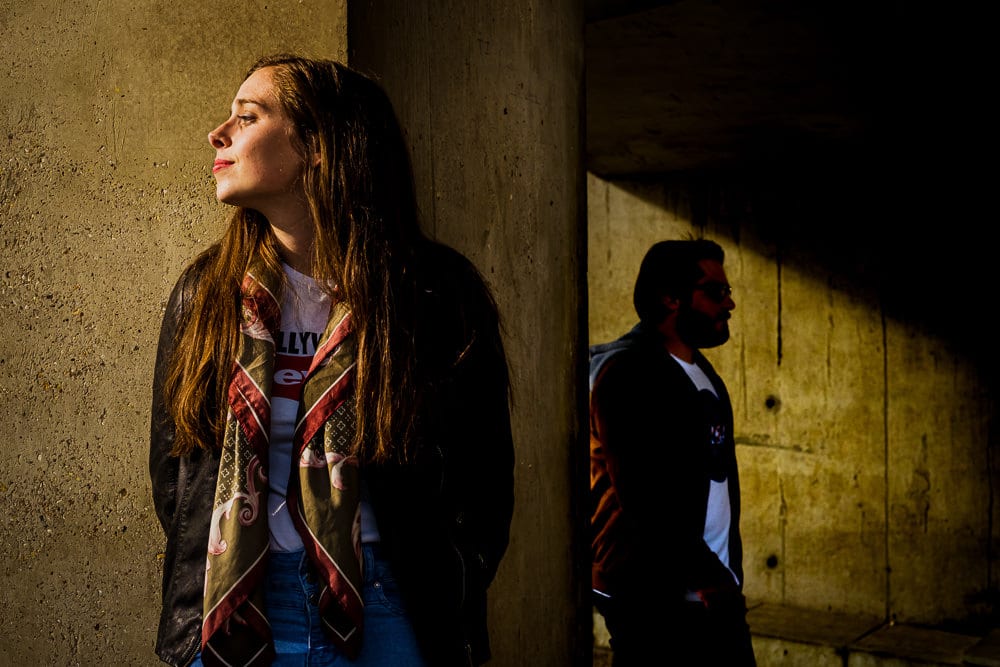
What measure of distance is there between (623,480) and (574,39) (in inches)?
59.4

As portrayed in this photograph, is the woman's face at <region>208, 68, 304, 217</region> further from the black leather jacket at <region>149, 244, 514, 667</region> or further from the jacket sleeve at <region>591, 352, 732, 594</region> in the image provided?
the jacket sleeve at <region>591, 352, 732, 594</region>

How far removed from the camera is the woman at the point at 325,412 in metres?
1.87

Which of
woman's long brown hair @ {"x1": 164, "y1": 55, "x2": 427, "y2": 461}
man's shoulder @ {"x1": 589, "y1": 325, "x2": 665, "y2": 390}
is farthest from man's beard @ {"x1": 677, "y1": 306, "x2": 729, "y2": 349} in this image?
woman's long brown hair @ {"x1": 164, "y1": 55, "x2": 427, "y2": 461}

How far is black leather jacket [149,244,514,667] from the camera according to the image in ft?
6.35

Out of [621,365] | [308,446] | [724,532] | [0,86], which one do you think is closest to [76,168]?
[0,86]

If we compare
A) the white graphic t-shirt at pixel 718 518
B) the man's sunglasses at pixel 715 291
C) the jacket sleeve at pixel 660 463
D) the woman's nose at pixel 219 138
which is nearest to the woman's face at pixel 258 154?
the woman's nose at pixel 219 138

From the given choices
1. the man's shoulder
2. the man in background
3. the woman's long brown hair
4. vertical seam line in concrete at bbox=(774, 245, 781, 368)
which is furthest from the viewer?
vertical seam line in concrete at bbox=(774, 245, 781, 368)

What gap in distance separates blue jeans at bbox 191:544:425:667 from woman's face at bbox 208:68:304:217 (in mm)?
669

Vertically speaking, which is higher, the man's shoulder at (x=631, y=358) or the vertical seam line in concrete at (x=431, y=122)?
the vertical seam line in concrete at (x=431, y=122)

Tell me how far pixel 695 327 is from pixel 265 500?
8.02 feet

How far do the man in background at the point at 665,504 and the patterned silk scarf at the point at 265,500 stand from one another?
1.92m

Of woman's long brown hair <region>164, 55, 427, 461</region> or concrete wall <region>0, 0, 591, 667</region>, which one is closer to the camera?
woman's long brown hair <region>164, 55, 427, 461</region>

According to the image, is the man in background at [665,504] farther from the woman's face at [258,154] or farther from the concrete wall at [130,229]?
the woman's face at [258,154]

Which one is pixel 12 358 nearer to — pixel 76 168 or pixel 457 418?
pixel 76 168
